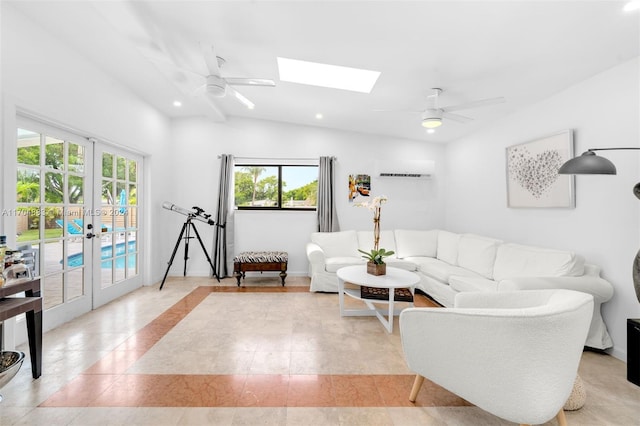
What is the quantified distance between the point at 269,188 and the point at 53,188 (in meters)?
2.93

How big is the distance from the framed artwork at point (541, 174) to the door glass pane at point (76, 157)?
201 inches

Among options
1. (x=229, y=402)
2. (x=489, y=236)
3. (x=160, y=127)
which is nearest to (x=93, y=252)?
(x=160, y=127)

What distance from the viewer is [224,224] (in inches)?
195

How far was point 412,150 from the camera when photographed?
5316 millimetres

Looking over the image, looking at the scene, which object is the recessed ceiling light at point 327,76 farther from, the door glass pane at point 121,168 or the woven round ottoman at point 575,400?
the woven round ottoman at point 575,400

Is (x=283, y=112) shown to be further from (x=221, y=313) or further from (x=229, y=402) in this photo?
(x=229, y=402)

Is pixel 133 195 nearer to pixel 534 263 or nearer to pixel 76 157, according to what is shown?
pixel 76 157

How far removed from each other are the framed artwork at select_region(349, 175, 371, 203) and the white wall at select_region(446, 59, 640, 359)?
2.12 m

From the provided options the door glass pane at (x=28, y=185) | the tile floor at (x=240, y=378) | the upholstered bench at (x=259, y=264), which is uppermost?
the door glass pane at (x=28, y=185)

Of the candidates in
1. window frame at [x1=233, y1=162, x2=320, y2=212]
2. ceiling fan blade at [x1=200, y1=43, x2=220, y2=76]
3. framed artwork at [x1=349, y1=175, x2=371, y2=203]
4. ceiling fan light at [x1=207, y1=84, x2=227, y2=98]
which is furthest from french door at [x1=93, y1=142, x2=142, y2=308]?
framed artwork at [x1=349, y1=175, x2=371, y2=203]

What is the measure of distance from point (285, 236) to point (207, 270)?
149 cm

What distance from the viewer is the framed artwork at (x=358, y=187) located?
518cm

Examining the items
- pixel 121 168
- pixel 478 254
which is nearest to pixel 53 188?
pixel 121 168

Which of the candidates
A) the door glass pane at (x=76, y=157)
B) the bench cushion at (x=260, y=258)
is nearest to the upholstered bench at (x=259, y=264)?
the bench cushion at (x=260, y=258)
